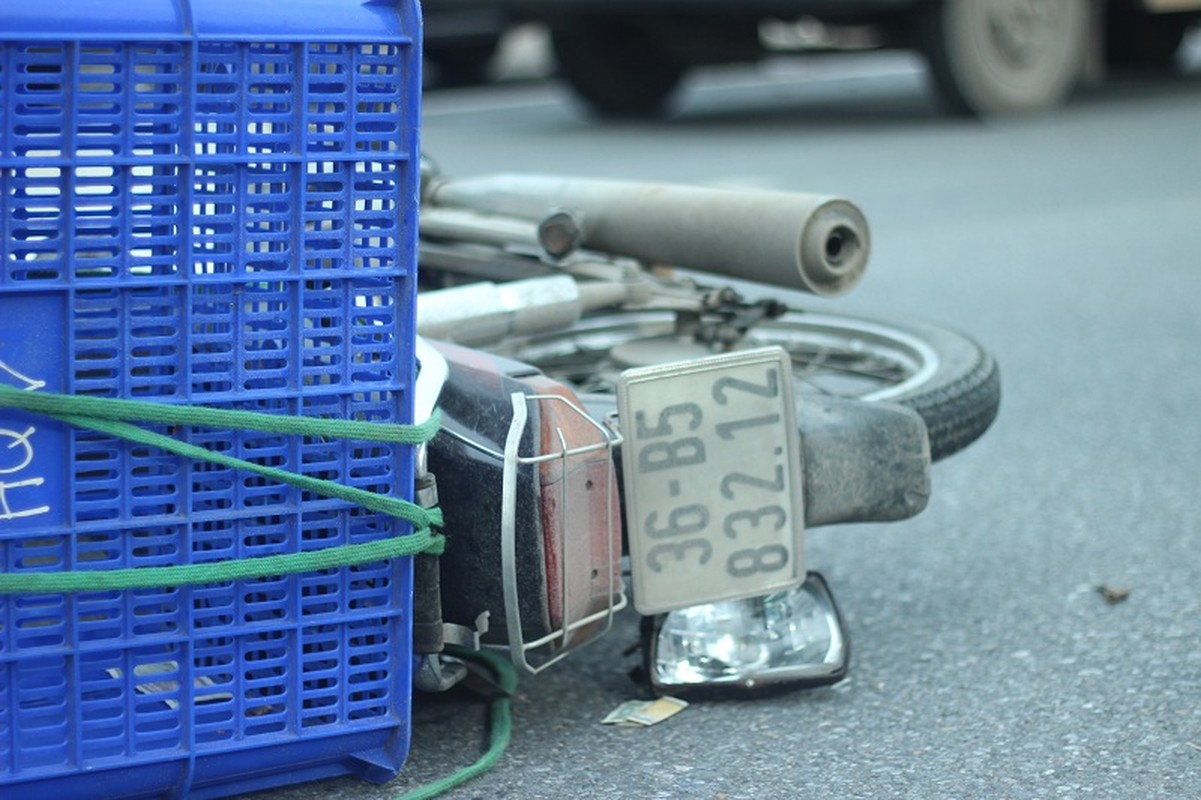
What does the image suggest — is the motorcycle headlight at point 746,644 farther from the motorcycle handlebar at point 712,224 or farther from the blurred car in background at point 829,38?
the blurred car in background at point 829,38

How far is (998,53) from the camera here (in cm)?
905

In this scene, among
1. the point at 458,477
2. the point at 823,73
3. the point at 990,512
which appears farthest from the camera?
the point at 823,73

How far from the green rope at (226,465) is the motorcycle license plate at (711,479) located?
1.16 ft

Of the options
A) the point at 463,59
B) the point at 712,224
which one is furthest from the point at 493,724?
the point at 463,59

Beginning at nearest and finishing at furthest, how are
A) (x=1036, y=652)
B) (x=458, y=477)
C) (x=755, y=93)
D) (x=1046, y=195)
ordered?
(x=458, y=477) < (x=1036, y=652) < (x=1046, y=195) < (x=755, y=93)

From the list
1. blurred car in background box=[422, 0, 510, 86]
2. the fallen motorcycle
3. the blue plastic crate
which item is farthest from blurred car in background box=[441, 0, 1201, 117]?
the blue plastic crate

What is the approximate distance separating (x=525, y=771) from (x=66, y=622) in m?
0.61

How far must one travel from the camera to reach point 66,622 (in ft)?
6.31

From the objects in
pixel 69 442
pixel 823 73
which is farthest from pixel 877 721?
pixel 823 73

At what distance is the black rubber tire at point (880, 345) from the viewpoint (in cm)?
271

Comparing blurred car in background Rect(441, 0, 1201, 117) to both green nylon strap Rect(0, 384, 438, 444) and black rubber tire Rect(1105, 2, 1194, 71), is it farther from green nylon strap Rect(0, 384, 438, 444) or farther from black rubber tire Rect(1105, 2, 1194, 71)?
green nylon strap Rect(0, 384, 438, 444)

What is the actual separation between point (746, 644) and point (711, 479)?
26cm

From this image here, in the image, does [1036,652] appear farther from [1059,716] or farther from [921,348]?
[921,348]

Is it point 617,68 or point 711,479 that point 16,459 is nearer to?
point 711,479
